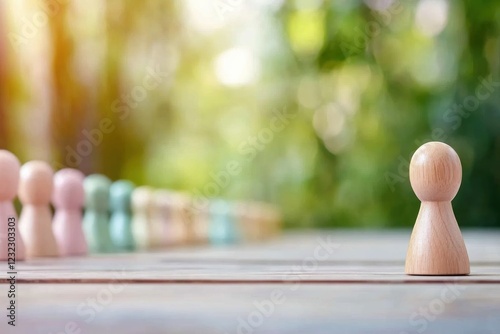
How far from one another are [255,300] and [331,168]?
15.4ft

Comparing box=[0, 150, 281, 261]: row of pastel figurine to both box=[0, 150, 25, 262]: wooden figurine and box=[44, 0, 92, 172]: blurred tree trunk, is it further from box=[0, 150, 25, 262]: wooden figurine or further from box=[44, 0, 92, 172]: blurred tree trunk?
box=[44, 0, 92, 172]: blurred tree trunk

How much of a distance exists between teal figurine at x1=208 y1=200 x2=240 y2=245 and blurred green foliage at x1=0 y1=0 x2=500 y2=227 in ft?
5.47

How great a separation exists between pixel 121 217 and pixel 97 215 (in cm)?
13

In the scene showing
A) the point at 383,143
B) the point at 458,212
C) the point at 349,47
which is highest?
the point at 349,47

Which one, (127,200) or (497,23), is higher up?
(497,23)

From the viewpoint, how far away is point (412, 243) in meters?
0.86

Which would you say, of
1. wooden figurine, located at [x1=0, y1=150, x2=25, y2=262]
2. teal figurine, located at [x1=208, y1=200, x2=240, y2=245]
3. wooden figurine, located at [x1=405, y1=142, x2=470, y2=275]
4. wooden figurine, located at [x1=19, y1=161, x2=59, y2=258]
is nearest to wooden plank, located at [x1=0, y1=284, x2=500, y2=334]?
wooden figurine, located at [x1=405, y1=142, x2=470, y2=275]

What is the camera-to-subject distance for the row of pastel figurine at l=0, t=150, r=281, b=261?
3.63 ft

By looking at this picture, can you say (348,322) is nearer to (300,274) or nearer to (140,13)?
(300,274)

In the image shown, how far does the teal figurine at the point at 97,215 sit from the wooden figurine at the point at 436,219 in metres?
0.83

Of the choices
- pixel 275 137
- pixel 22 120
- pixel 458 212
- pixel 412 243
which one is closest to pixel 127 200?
pixel 412 243

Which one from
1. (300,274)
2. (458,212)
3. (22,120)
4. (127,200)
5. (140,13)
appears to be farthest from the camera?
(140,13)

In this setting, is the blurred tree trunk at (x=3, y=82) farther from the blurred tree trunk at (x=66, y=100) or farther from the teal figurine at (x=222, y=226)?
the teal figurine at (x=222, y=226)

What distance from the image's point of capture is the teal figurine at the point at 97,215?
1.55 metres
